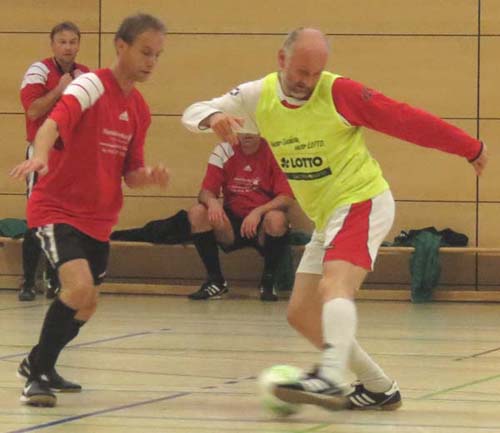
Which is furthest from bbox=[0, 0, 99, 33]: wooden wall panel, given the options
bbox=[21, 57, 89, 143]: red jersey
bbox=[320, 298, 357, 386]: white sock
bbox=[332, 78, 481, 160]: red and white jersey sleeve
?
bbox=[320, 298, 357, 386]: white sock

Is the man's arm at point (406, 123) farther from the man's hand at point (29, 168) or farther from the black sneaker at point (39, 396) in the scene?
the black sneaker at point (39, 396)

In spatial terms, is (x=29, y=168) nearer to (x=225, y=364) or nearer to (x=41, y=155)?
(x=41, y=155)

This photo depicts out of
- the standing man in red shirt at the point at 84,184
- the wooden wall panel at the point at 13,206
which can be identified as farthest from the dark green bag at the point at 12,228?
the standing man in red shirt at the point at 84,184

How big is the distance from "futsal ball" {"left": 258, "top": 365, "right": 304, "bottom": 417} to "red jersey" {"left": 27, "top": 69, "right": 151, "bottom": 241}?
41.0 inches

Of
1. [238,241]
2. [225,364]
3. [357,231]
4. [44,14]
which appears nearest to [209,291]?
[238,241]

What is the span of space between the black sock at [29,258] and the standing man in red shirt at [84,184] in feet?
15.8

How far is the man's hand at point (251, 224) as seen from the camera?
31.5ft

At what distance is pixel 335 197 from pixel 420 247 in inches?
212

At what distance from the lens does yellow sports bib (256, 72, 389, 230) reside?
4609mm

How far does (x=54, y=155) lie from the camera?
194 inches

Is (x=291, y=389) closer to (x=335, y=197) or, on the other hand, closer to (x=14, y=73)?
(x=335, y=197)

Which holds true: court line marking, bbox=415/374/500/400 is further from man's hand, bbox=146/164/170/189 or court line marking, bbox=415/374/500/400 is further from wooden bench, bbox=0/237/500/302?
wooden bench, bbox=0/237/500/302

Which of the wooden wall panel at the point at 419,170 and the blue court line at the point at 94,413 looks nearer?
the blue court line at the point at 94,413

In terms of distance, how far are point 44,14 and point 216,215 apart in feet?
8.78
